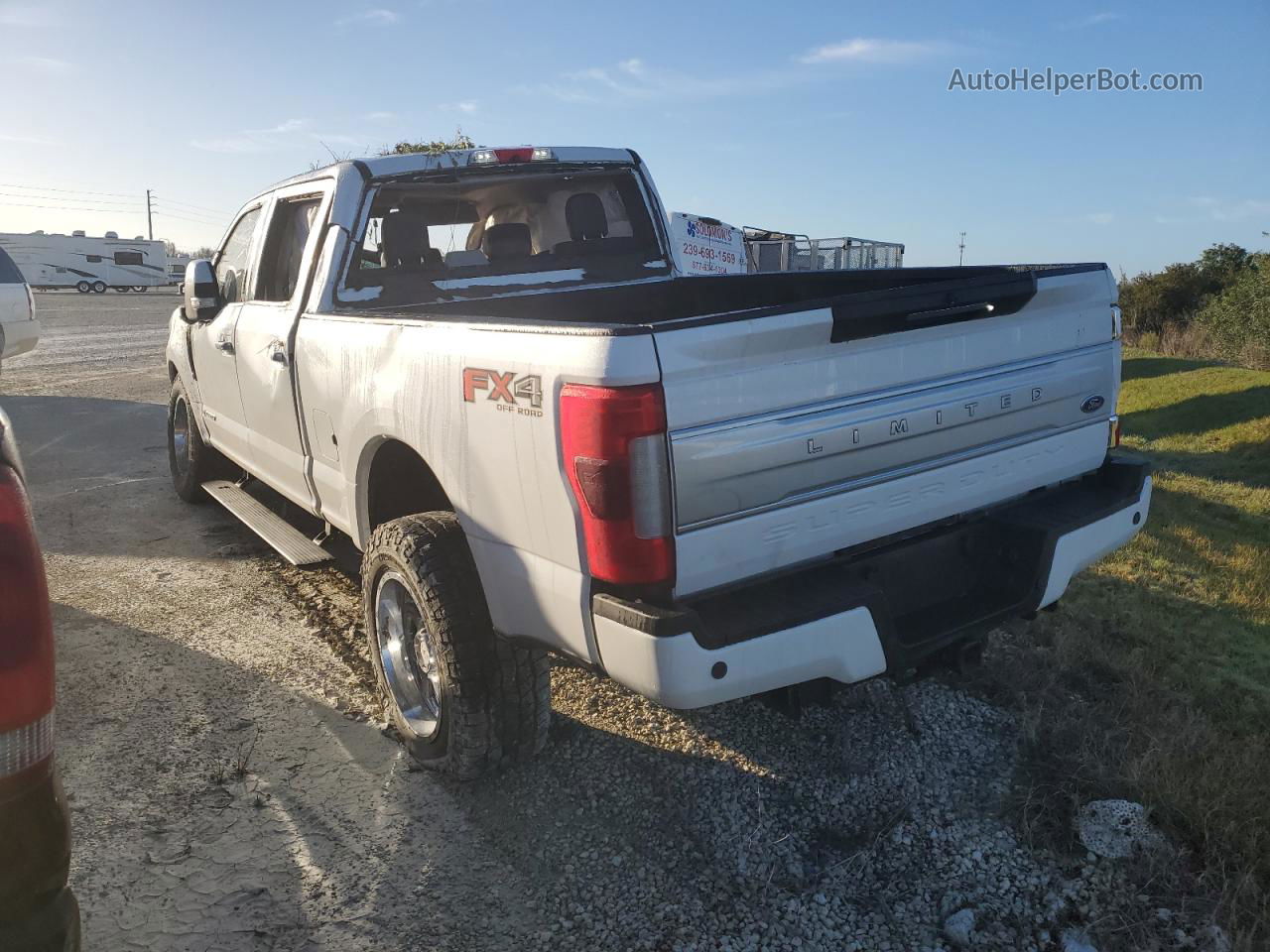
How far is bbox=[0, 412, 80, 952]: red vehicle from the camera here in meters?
1.50

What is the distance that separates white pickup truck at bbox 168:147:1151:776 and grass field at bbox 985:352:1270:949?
636 mm

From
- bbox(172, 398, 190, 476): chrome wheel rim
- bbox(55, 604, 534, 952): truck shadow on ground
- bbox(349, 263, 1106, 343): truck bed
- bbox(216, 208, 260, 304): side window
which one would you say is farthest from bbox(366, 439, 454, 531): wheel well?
bbox(172, 398, 190, 476): chrome wheel rim

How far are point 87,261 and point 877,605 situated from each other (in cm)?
5524

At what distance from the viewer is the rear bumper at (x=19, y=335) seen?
11375 millimetres

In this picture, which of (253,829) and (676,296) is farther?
(676,296)

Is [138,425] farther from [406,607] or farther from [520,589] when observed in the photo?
[520,589]

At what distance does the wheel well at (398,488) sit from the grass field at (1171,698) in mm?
2359

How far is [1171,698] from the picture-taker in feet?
12.4

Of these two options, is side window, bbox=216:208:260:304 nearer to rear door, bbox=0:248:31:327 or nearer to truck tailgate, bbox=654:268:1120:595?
truck tailgate, bbox=654:268:1120:595

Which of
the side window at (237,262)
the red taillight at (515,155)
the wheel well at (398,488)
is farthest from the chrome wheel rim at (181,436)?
the wheel well at (398,488)

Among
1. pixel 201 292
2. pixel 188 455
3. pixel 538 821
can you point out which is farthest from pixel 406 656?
pixel 188 455

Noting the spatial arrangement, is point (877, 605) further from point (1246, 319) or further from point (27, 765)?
point (1246, 319)

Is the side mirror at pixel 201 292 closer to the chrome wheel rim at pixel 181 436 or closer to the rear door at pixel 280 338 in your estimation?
the rear door at pixel 280 338

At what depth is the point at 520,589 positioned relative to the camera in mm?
2660
